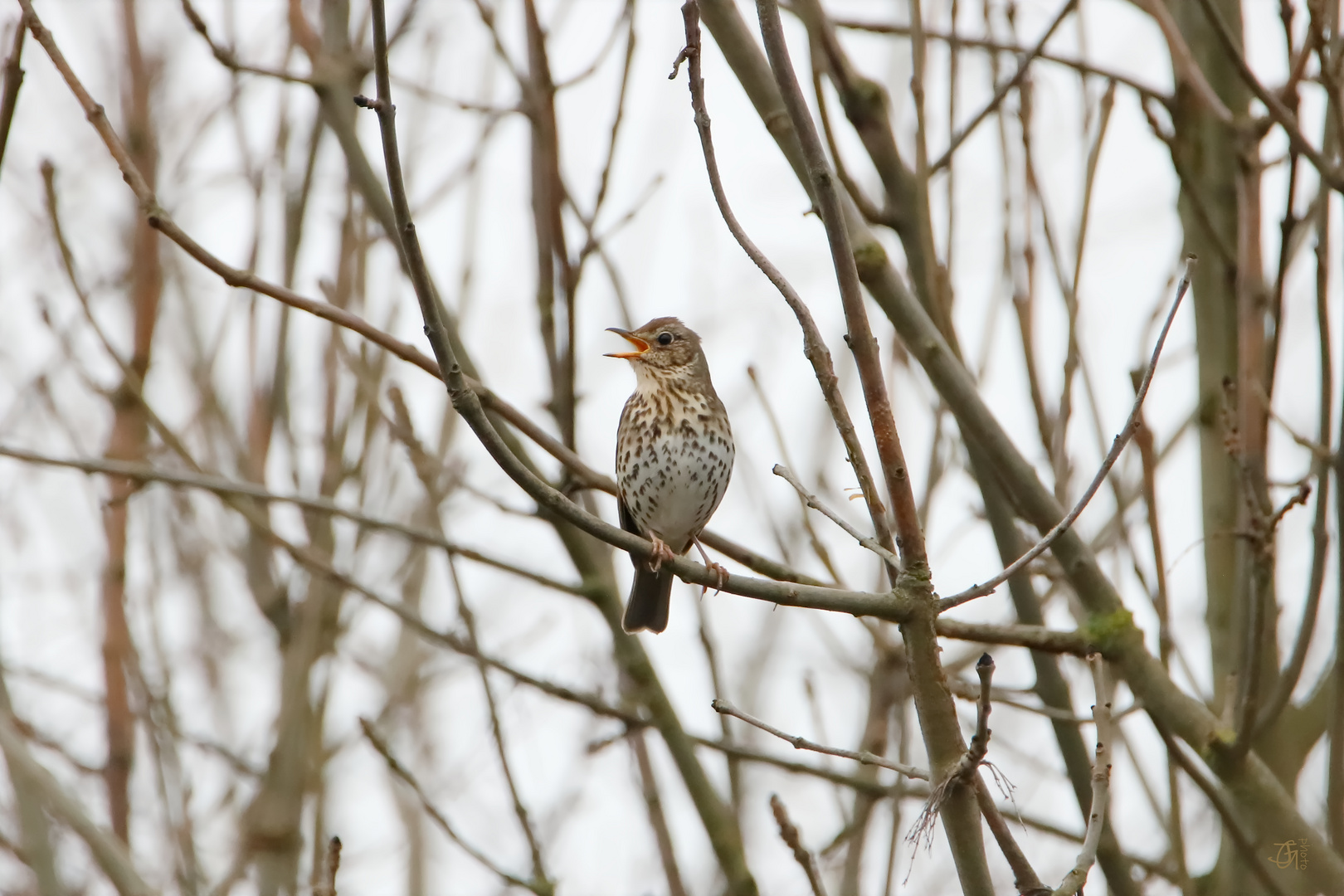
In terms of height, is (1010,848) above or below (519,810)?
below

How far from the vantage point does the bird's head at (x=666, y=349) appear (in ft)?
19.8

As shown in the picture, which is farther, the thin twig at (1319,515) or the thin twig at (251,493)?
the thin twig at (251,493)

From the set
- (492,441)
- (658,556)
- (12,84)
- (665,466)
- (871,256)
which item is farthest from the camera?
(665,466)

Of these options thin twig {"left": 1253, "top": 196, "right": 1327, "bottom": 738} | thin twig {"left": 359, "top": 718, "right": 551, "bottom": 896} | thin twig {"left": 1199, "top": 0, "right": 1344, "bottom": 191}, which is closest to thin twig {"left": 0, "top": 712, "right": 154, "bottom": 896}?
thin twig {"left": 359, "top": 718, "right": 551, "bottom": 896}

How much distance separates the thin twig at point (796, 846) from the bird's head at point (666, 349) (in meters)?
2.83

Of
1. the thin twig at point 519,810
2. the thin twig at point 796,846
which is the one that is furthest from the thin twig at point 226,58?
the thin twig at point 796,846

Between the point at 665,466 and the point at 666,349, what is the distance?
2.26ft

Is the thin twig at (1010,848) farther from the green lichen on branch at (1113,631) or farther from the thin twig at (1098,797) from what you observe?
the green lichen on branch at (1113,631)

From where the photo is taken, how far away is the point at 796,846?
3.26 meters

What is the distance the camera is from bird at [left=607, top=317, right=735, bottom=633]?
18.6 feet

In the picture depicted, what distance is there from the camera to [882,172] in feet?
13.3

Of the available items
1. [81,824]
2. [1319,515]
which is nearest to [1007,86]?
[1319,515]

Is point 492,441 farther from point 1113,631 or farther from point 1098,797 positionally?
point 1113,631

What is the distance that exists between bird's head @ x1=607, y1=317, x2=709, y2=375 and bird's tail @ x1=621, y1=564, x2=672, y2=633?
92cm
